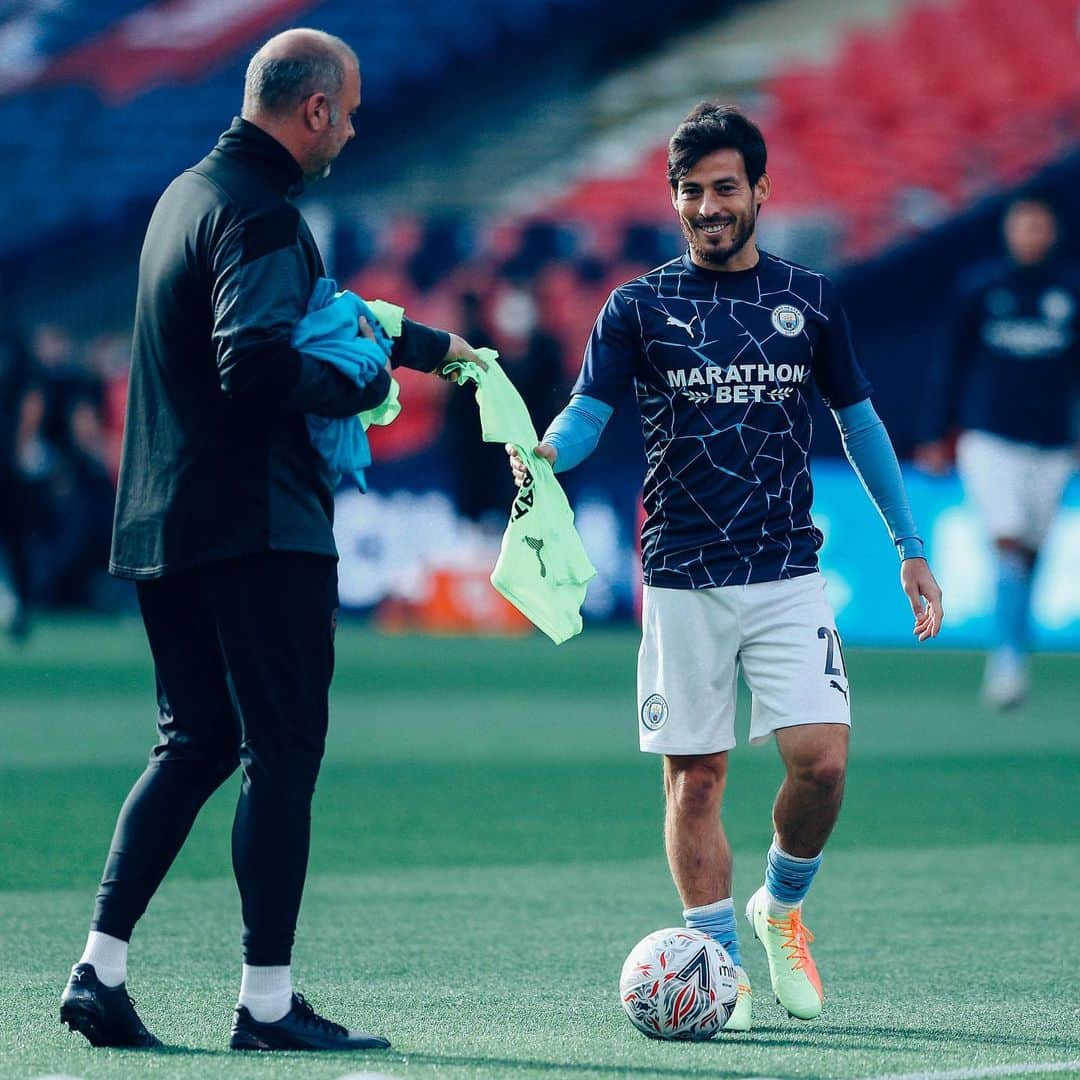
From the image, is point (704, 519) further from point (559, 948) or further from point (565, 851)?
point (565, 851)

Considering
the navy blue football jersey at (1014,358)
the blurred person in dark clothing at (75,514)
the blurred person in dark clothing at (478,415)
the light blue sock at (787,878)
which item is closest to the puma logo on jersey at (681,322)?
the light blue sock at (787,878)

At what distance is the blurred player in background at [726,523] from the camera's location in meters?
5.09

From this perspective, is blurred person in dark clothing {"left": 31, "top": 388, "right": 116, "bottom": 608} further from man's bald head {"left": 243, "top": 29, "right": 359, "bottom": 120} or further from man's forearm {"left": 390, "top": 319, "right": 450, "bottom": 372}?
man's bald head {"left": 243, "top": 29, "right": 359, "bottom": 120}

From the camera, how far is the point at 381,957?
19.0 ft

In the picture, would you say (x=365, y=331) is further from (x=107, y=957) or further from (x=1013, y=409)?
(x=1013, y=409)

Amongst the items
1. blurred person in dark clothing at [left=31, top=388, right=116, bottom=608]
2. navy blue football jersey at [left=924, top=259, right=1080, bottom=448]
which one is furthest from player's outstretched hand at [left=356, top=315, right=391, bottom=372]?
blurred person in dark clothing at [left=31, top=388, right=116, bottom=608]

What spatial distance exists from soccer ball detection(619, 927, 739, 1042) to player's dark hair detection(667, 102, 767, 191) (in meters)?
1.75

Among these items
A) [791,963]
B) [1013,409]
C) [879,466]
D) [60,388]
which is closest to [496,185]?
[60,388]

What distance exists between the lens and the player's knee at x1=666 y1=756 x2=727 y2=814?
5.13 metres

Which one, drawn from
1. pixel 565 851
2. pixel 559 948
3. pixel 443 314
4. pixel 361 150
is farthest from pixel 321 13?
pixel 559 948

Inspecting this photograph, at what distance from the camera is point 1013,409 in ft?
40.3

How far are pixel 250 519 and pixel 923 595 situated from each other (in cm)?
165

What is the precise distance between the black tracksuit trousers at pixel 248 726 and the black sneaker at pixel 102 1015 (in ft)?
0.46

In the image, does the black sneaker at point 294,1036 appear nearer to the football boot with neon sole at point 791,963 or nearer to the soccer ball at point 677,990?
the soccer ball at point 677,990
